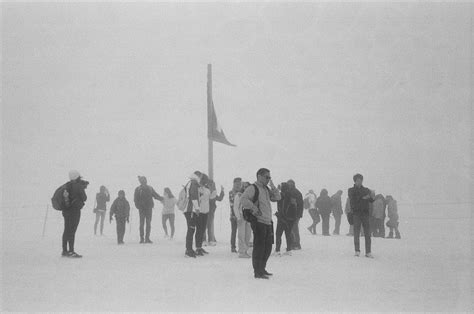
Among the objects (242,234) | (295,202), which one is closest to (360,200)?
(295,202)

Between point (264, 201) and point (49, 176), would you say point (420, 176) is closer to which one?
point (49, 176)

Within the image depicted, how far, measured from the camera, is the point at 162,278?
7191 millimetres

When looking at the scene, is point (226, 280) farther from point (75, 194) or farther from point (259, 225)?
point (75, 194)

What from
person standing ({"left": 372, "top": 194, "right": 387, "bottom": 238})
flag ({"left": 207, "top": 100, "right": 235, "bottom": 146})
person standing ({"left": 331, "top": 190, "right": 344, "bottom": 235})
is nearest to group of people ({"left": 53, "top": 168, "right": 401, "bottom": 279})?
flag ({"left": 207, "top": 100, "right": 235, "bottom": 146})

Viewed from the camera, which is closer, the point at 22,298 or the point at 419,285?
the point at 22,298

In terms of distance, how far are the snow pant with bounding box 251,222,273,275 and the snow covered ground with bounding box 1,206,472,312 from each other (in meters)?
0.31

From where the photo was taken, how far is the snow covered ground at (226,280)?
5590 mm

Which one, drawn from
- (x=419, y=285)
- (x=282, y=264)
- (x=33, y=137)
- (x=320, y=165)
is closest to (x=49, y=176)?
(x=33, y=137)

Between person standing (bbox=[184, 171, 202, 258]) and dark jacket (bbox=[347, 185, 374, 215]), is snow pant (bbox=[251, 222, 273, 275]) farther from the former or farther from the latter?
dark jacket (bbox=[347, 185, 374, 215])

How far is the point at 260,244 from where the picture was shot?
725cm

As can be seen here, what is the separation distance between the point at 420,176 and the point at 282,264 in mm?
38042

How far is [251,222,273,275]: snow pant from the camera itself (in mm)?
7262

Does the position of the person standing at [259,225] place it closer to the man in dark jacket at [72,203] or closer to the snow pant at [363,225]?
the snow pant at [363,225]

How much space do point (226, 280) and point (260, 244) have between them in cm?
72
